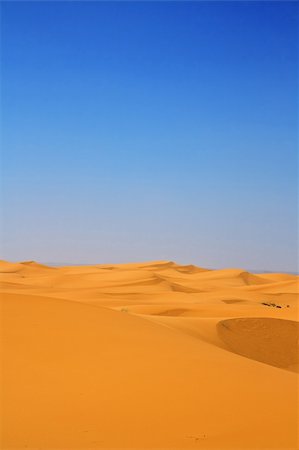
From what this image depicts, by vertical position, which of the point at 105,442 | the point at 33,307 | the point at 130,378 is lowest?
the point at 105,442

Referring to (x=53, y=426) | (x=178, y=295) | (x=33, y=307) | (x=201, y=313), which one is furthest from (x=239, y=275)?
(x=53, y=426)

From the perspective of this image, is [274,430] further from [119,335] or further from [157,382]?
[119,335]

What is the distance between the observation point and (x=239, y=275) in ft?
173

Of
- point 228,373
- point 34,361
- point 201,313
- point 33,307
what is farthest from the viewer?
point 201,313

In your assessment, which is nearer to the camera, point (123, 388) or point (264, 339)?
point (123, 388)

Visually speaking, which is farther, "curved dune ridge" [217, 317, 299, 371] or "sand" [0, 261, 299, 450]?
"curved dune ridge" [217, 317, 299, 371]

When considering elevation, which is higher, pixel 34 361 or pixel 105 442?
pixel 34 361

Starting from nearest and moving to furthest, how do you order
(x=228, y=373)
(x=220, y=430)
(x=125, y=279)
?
(x=220, y=430) → (x=228, y=373) → (x=125, y=279)

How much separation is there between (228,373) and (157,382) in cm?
124

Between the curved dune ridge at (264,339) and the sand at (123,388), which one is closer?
the sand at (123,388)

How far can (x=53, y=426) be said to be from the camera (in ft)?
16.2

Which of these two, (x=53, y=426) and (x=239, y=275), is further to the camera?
(x=239, y=275)

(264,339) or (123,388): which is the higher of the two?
(264,339)

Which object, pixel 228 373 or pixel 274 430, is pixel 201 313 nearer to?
pixel 228 373
